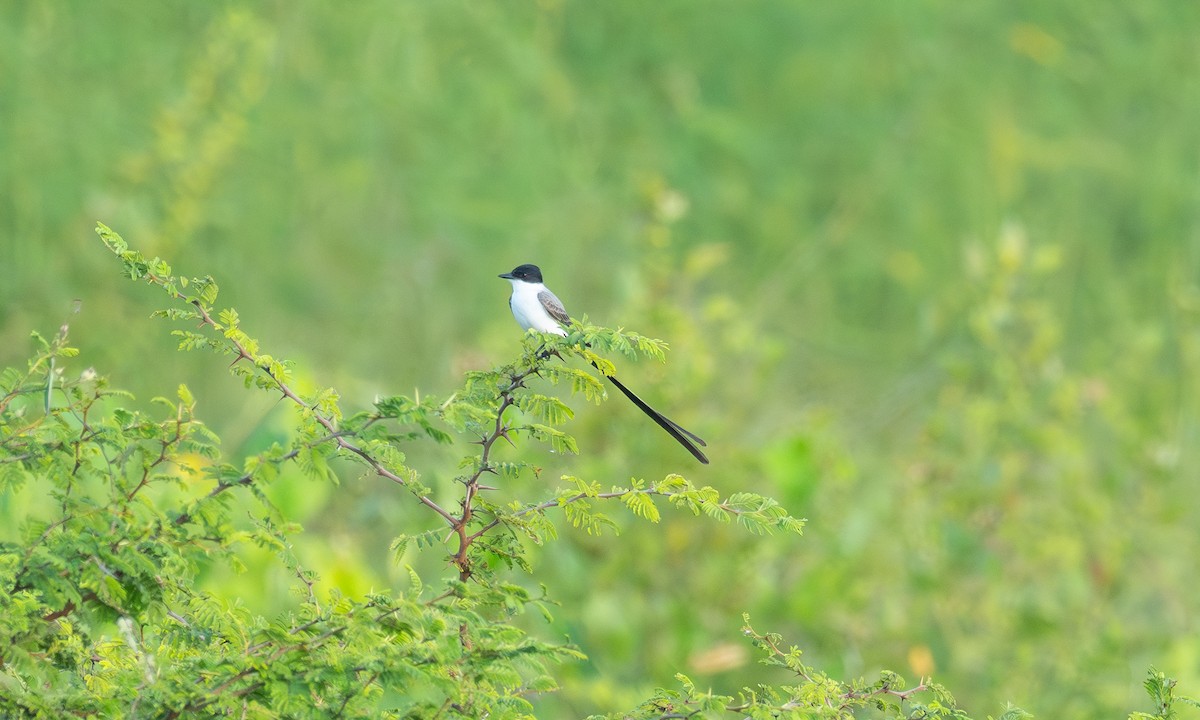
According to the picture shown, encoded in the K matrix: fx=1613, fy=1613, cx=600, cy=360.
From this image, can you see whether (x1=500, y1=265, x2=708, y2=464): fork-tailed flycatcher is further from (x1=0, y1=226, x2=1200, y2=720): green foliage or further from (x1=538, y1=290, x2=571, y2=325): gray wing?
(x1=0, y1=226, x2=1200, y2=720): green foliage

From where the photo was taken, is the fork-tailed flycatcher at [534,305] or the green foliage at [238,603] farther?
the fork-tailed flycatcher at [534,305]

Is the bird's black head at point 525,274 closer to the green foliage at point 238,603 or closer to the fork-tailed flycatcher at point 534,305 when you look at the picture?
the fork-tailed flycatcher at point 534,305

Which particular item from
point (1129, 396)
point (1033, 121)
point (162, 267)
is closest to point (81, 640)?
point (162, 267)

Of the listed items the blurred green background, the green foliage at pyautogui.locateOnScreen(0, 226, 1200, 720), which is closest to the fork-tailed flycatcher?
the blurred green background

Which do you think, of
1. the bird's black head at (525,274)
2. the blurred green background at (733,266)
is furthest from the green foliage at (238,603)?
the blurred green background at (733,266)

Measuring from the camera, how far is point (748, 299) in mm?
10672

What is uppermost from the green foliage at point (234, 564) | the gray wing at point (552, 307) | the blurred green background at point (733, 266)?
the blurred green background at point (733, 266)

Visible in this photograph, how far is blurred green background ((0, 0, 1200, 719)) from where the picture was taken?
739 cm

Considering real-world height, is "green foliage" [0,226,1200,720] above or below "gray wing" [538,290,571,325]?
below

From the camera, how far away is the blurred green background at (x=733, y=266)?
739 cm

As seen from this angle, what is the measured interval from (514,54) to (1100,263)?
15.7ft

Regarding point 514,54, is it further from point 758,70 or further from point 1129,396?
point 1129,396

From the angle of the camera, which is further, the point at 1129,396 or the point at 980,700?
the point at 1129,396

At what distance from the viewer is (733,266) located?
38.6 feet
